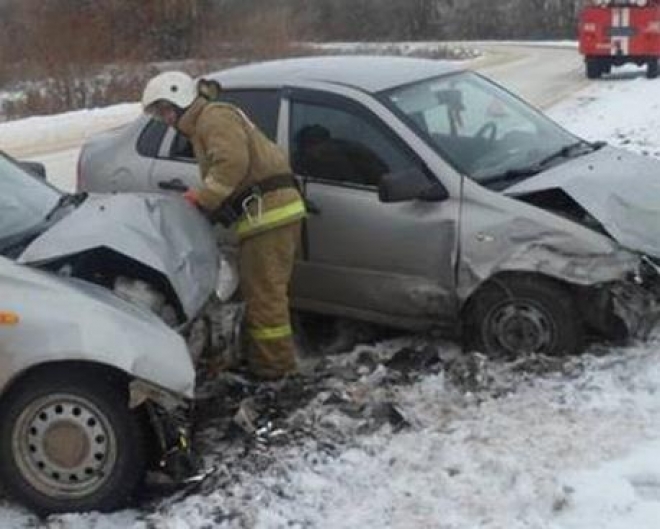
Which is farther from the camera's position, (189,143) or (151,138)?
(151,138)

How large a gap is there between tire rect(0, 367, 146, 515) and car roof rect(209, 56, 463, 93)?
2500mm

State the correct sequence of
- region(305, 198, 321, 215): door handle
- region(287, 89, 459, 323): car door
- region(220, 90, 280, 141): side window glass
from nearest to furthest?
region(287, 89, 459, 323): car door, region(305, 198, 321, 215): door handle, region(220, 90, 280, 141): side window glass

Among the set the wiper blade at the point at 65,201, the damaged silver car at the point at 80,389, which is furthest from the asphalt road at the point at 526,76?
the damaged silver car at the point at 80,389

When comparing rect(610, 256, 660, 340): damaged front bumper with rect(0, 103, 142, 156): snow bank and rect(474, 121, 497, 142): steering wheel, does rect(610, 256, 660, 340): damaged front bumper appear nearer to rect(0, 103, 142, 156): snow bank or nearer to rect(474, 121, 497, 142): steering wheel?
rect(474, 121, 497, 142): steering wheel

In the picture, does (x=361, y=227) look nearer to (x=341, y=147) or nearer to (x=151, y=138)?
(x=341, y=147)

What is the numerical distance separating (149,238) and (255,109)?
1.62 m

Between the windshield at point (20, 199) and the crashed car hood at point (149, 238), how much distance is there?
0.17 meters

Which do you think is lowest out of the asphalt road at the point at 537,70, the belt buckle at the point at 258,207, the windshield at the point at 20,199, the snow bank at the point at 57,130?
the asphalt road at the point at 537,70

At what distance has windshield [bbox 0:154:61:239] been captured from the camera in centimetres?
505

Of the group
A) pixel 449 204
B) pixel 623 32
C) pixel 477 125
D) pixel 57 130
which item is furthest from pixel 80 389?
pixel 623 32

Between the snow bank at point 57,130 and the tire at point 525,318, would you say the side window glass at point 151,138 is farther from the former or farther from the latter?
the snow bank at point 57,130

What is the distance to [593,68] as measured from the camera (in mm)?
25891

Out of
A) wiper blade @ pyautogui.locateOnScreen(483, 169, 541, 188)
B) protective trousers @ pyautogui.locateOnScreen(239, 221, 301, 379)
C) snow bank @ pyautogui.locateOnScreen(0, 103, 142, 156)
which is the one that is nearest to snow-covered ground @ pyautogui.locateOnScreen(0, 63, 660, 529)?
protective trousers @ pyautogui.locateOnScreen(239, 221, 301, 379)

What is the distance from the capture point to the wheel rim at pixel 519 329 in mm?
5559
